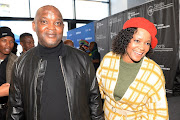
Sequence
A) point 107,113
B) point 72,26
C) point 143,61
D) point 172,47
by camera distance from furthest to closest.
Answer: point 72,26 < point 172,47 < point 107,113 < point 143,61

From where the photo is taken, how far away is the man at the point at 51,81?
1084mm

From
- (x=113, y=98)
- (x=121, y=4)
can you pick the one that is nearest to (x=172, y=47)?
(x=113, y=98)

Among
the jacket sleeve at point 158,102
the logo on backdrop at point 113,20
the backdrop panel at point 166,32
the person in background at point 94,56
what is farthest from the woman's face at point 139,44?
the logo on backdrop at point 113,20

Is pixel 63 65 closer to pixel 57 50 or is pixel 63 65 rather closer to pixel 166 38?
pixel 57 50

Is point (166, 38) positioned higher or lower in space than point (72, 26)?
lower

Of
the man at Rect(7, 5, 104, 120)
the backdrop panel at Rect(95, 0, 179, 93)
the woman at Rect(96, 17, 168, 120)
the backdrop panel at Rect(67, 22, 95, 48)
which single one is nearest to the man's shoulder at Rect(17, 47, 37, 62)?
the man at Rect(7, 5, 104, 120)

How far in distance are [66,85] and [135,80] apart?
617 mm

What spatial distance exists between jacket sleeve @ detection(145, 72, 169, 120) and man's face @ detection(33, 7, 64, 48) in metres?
0.87

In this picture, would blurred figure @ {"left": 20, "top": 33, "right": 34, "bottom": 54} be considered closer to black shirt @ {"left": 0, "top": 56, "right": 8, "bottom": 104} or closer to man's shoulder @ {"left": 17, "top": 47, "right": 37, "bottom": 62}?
black shirt @ {"left": 0, "top": 56, "right": 8, "bottom": 104}

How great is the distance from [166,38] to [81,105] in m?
2.91

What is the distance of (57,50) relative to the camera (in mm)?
1149

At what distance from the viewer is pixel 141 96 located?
1.29 meters

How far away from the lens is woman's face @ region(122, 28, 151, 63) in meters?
1.33

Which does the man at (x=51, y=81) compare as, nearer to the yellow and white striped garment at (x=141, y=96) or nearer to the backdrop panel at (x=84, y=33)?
the yellow and white striped garment at (x=141, y=96)
